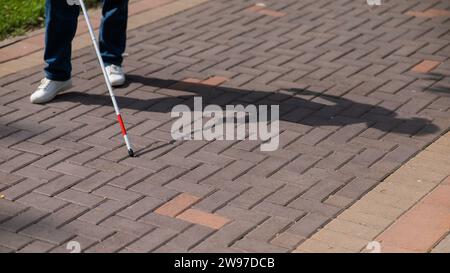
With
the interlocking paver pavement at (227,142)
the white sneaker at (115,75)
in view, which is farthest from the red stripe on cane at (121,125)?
the white sneaker at (115,75)

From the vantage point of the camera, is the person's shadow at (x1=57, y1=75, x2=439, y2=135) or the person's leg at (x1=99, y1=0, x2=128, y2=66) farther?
the person's leg at (x1=99, y1=0, x2=128, y2=66)

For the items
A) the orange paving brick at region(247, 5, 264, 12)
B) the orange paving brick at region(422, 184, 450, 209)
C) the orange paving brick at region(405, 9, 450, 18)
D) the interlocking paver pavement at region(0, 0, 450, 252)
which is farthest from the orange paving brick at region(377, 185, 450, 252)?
the orange paving brick at region(247, 5, 264, 12)

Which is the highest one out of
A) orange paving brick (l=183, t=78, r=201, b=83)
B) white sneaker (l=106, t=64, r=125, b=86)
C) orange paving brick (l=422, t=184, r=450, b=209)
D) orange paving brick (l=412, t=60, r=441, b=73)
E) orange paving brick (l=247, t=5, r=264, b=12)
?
white sneaker (l=106, t=64, r=125, b=86)

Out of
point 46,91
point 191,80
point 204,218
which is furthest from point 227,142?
point 46,91

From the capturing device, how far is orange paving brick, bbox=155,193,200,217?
4.92 m

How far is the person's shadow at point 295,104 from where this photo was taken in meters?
6.14

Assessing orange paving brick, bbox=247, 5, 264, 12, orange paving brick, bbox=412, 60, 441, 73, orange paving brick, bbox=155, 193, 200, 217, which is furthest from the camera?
orange paving brick, bbox=247, 5, 264, 12

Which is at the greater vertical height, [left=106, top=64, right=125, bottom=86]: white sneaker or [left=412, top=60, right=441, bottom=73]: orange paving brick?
[left=106, top=64, right=125, bottom=86]: white sneaker

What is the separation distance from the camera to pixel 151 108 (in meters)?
6.41

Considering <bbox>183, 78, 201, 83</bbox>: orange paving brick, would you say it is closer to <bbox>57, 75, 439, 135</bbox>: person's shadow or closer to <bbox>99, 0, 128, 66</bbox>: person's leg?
<bbox>57, 75, 439, 135</bbox>: person's shadow

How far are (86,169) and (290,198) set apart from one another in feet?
4.16

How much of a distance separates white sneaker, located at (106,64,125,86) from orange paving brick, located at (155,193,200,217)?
6.23 feet

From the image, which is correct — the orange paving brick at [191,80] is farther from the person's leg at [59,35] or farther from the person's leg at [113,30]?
the person's leg at [59,35]

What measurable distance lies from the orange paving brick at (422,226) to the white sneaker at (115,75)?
106 inches
